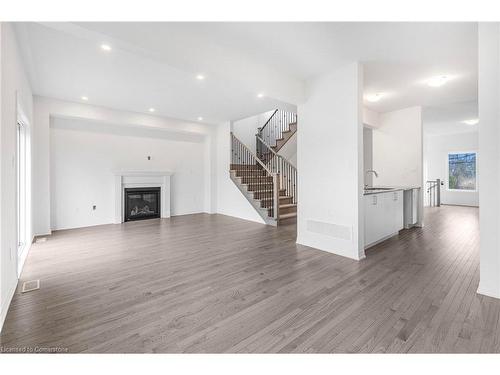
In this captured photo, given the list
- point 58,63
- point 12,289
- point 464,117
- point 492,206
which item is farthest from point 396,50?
point 464,117

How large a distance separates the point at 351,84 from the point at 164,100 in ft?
12.7

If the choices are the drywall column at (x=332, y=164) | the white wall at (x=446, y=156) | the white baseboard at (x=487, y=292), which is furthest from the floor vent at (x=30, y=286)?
the white wall at (x=446, y=156)

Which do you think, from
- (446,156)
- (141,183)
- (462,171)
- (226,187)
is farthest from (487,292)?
(446,156)

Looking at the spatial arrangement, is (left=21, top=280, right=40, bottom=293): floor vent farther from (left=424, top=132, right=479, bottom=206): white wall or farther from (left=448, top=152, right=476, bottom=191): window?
(left=448, top=152, right=476, bottom=191): window

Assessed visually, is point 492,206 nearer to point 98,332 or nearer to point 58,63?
point 98,332

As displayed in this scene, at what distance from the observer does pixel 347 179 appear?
3729 mm

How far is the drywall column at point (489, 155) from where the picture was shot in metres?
2.44

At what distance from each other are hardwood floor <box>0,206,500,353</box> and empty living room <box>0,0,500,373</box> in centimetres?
2

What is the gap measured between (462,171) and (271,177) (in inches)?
316

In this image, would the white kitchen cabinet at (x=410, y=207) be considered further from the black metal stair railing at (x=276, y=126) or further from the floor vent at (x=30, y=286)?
the floor vent at (x=30, y=286)

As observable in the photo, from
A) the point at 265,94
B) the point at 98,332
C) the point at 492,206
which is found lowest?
the point at 98,332

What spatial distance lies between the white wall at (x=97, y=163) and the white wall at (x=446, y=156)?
1013 cm

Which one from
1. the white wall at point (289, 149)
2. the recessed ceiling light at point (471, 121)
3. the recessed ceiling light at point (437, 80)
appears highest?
the recessed ceiling light at point (471, 121)

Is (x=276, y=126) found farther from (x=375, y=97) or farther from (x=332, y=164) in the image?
(x=332, y=164)
